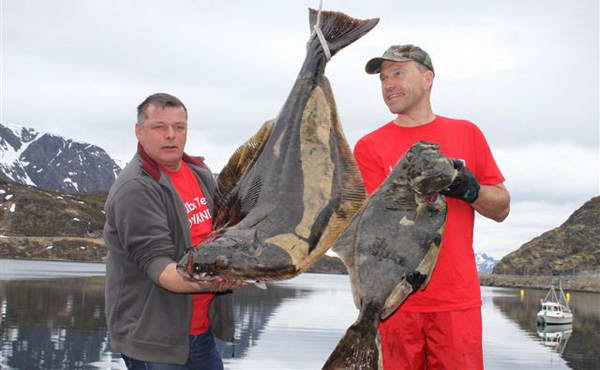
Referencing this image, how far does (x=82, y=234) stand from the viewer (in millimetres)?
A: 192250

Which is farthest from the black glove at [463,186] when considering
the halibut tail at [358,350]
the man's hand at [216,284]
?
the man's hand at [216,284]

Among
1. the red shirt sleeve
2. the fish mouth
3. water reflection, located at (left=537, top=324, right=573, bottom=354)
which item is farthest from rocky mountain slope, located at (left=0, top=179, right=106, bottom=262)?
the fish mouth

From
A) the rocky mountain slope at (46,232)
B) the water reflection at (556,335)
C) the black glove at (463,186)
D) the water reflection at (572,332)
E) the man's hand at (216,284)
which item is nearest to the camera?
the man's hand at (216,284)

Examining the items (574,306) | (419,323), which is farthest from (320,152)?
(574,306)

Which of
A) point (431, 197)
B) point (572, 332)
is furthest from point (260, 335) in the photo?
point (431, 197)

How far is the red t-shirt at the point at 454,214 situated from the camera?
5.43 m

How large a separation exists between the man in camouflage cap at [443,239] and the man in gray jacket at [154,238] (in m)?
1.68

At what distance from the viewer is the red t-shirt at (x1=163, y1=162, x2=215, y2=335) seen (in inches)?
212

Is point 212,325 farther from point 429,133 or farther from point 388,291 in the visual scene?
point 429,133

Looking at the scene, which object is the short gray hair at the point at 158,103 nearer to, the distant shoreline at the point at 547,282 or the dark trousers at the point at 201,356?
the dark trousers at the point at 201,356

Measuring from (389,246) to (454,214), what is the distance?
1229 mm

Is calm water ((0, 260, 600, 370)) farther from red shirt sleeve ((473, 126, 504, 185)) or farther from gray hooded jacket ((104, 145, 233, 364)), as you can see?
red shirt sleeve ((473, 126, 504, 185))

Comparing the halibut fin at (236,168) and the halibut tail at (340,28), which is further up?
the halibut tail at (340,28)

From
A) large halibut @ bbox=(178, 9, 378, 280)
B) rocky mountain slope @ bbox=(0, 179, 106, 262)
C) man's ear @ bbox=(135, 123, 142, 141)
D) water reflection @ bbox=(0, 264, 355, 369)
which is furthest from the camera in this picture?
rocky mountain slope @ bbox=(0, 179, 106, 262)
